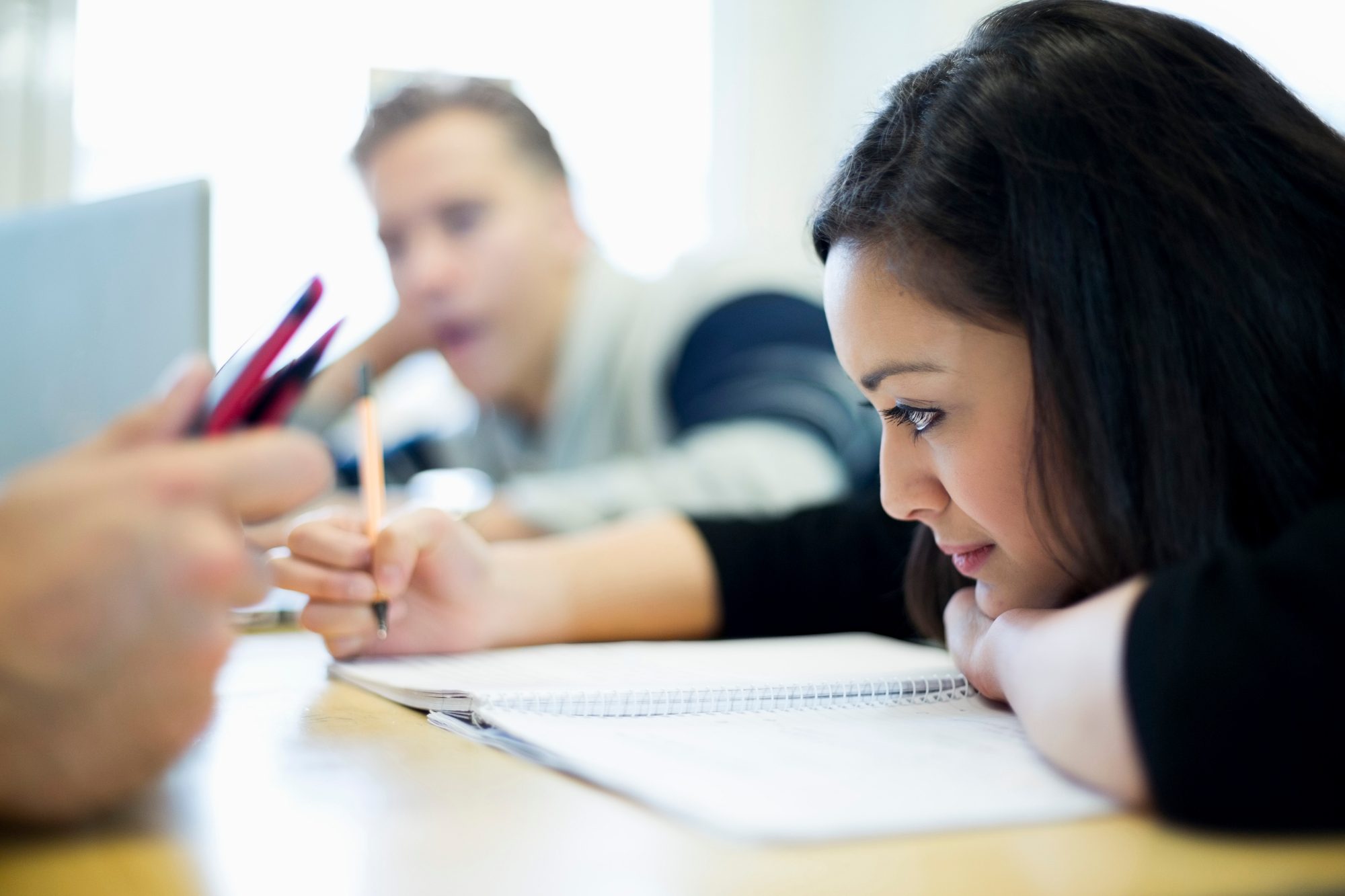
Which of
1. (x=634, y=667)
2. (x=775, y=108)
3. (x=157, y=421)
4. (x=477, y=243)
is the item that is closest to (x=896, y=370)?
(x=634, y=667)

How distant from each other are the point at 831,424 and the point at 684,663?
55 centimetres

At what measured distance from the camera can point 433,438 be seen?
6.29ft

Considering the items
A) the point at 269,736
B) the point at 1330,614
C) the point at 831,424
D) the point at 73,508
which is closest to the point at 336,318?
the point at 73,508

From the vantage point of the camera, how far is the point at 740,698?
22.2 inches

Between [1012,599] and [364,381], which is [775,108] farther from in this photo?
[1012,599]

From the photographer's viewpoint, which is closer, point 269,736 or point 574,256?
point 269,736

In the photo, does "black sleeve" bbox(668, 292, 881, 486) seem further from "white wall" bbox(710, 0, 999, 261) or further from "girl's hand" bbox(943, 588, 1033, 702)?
"white wall" bbox(710, 0, 999, 261)

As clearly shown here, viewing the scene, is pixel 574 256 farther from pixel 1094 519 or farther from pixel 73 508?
pixel 73 508

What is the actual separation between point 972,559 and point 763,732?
207 millimetres

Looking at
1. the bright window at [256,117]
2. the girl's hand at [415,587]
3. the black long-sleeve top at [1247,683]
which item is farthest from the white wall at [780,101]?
the black long-sleeve top at [1247,683]

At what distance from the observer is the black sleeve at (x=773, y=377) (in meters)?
1.21

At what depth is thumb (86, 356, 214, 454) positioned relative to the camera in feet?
1.08

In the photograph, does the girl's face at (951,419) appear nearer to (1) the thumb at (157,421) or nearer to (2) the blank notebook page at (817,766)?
(2) the blank notebook page at (817,766)

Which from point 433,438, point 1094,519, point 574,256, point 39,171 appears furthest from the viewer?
point 39,171
